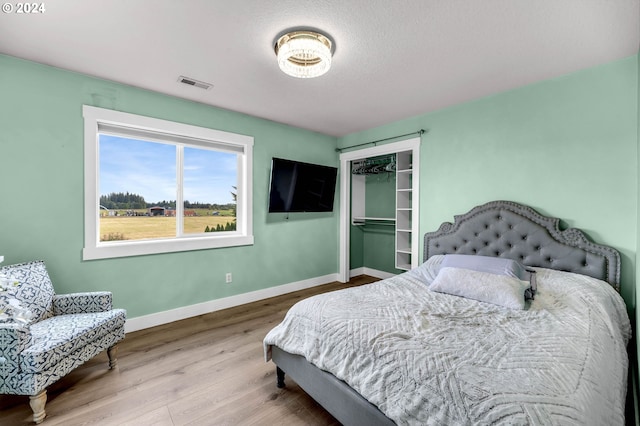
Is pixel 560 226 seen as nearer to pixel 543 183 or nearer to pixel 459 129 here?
pixel 543 183

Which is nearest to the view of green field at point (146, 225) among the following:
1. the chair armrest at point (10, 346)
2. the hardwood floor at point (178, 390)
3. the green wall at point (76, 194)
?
the green wall at point (76, 194)

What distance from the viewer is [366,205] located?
535 cm

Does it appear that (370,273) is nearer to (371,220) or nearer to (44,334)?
(371,220)

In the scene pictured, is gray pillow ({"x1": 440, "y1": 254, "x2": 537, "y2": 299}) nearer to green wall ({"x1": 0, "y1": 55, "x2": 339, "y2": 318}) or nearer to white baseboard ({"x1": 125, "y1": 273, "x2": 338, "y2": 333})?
white baseboard ({"x1": 125, "y1": 273, "x2": 338, "y2": 333})

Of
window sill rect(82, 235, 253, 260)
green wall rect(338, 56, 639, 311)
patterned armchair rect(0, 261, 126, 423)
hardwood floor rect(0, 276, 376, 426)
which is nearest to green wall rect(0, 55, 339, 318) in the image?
window sill rect(82, 235, 253, 260)

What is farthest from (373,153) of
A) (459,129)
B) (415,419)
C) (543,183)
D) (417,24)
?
(415,419)

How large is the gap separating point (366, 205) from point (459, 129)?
2.39 meters

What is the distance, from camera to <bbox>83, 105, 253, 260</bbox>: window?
2.70 meters

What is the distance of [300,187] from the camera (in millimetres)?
4105

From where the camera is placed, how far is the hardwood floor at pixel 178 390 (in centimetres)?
170

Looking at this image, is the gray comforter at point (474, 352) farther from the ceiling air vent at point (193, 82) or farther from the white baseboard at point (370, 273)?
the white baseboard at point (370, 273)

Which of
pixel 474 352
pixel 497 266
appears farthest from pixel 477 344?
pixel 497 266

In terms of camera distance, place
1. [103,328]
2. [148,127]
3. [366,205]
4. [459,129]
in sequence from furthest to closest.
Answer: [366,205], [459,129], [148,127], [103,328]

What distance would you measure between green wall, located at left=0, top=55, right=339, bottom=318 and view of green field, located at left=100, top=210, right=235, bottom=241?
0.28 metres
